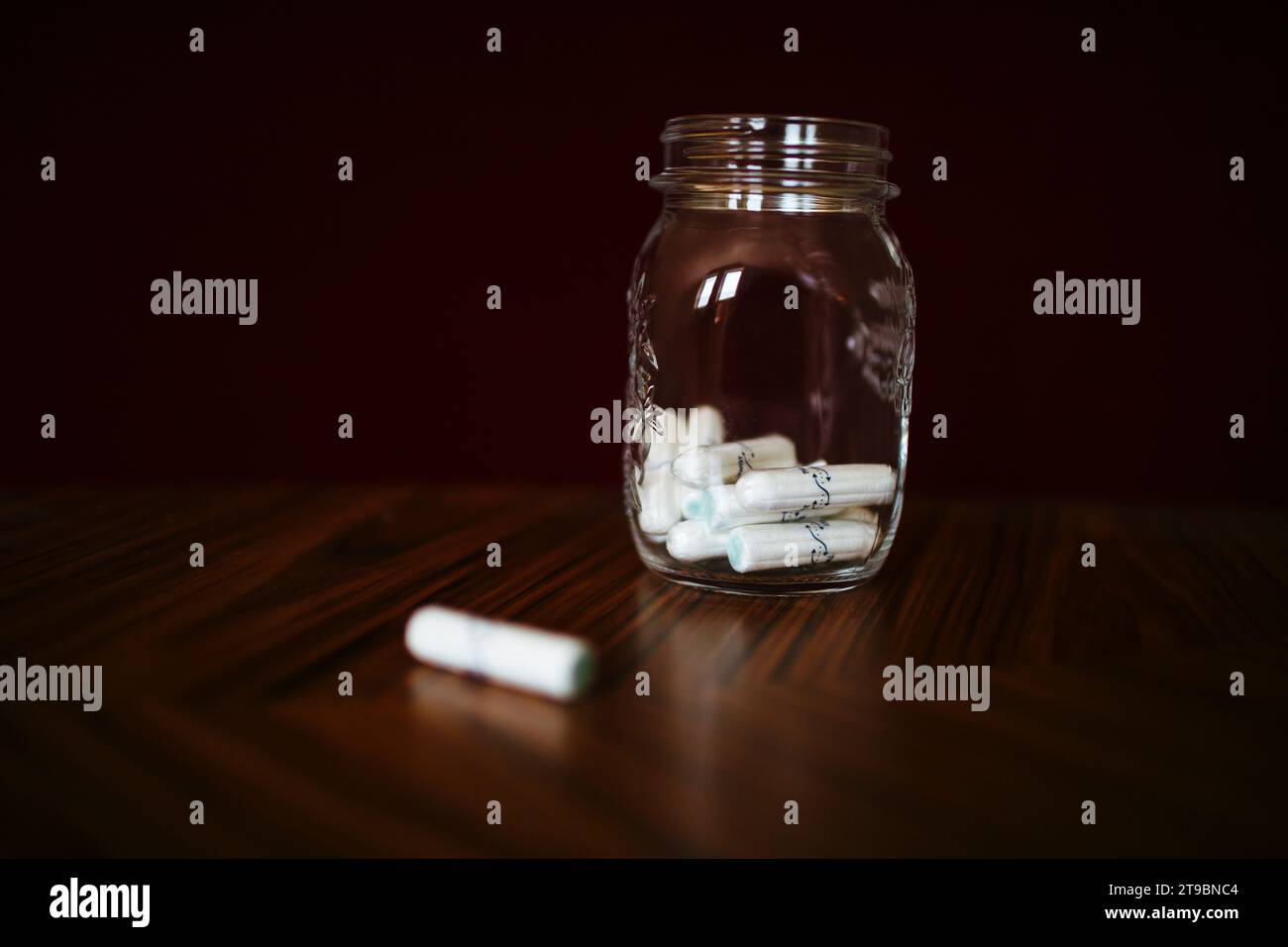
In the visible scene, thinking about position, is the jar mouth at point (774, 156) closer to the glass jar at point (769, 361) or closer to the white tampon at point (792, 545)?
the glass jar at point (769, 361)

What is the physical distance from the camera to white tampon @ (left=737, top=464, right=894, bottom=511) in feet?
3.74

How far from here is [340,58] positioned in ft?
5.69

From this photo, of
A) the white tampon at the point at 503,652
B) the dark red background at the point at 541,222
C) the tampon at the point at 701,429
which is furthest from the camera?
the dark red background at the point at 541,222

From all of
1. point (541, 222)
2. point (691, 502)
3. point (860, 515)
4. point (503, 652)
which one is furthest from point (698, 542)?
point (541, 222)

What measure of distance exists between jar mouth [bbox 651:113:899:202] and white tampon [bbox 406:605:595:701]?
487 mm

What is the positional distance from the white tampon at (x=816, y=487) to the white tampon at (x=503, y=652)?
29cm

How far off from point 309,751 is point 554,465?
109 centimetres

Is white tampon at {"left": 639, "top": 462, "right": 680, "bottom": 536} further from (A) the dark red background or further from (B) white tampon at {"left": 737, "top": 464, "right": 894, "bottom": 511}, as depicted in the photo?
(A) the dark red background

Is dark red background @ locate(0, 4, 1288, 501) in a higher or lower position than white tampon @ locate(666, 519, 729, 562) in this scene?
higher

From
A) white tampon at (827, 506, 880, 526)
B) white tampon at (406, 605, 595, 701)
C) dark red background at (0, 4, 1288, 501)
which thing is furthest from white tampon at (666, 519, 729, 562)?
dark red background at (0, 4, 1288, 501)

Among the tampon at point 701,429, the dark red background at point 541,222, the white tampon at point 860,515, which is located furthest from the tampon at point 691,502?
the dark red background at point 541,222

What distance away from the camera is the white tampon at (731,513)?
3.78ft

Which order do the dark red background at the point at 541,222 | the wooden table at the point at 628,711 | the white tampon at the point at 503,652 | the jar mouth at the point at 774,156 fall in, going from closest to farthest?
the wooden table at the point at 628,711 → the white tampon at the point at 503,652 → the jar mouth at the point at 774,156 → the dark red background at the point at 541,222

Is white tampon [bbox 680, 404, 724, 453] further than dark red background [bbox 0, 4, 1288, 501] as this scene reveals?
No
